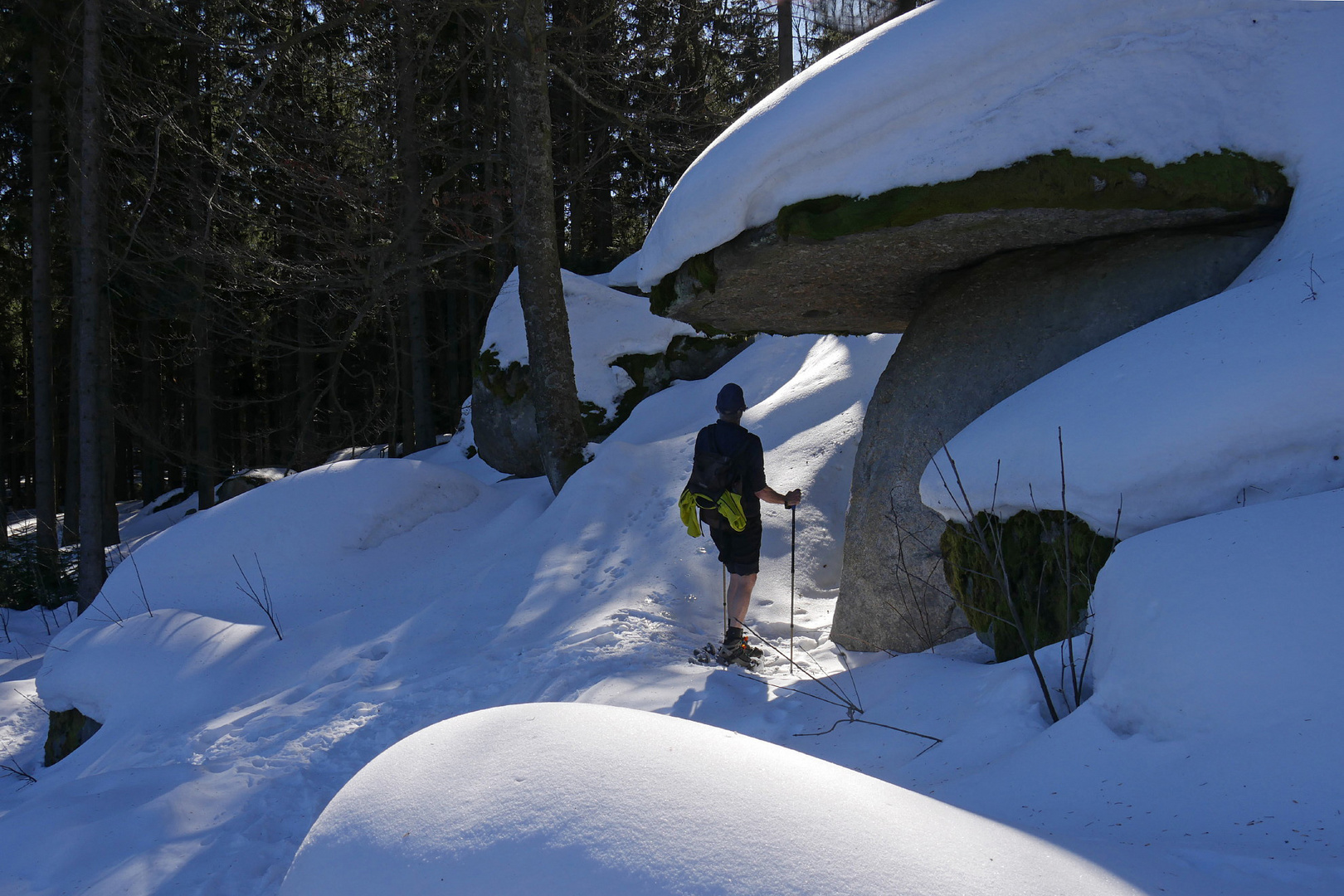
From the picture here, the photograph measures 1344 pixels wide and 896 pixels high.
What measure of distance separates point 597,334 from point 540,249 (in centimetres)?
425

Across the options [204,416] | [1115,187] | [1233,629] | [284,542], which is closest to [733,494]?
[1115,187]

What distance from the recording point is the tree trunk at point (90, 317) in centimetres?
957

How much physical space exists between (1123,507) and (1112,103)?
192cm

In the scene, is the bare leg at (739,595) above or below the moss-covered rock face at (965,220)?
below

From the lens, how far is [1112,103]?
147 inches

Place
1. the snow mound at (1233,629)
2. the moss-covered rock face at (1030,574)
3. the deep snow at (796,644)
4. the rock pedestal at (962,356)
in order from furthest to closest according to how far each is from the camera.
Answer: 1. the rock pedestal at (962,356)
2. the moss-covered rock face at (1030,574)
3. the snow mound at (1233,629)
4. the deep snow at (796,644)

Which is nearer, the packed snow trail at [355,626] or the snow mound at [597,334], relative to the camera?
the packed snow trail at [355,626]

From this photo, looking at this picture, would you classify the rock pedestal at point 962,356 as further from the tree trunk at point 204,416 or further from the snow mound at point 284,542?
the tree trunk at point 204,416

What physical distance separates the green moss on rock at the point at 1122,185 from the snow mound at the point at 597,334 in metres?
7.54

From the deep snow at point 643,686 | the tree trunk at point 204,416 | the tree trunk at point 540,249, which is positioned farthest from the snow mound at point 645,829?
the tree trunk at point 204,416

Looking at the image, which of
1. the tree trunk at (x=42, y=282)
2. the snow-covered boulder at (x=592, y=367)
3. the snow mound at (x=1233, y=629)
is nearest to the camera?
the snow mound at (x=1233, y=629)

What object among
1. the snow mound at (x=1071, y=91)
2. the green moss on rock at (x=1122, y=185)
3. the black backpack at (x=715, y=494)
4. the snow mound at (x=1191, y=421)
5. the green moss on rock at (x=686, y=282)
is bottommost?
the black backpack at (x=715, y=494)

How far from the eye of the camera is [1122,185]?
146 inches

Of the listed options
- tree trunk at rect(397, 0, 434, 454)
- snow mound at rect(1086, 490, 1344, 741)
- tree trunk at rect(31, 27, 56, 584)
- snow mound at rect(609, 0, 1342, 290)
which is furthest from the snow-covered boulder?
snow mound at rect(1086, 490, 1344, 741)
